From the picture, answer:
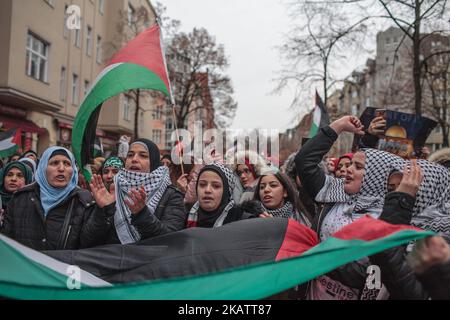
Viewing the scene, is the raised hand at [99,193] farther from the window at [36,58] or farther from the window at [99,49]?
the window at [99,49]

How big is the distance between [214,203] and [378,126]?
1489 mm

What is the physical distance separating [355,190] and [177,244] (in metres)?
1.20

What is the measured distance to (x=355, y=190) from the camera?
9.80 ft

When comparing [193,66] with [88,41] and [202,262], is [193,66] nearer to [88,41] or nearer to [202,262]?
[88,41]

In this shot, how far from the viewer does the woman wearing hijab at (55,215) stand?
315cm

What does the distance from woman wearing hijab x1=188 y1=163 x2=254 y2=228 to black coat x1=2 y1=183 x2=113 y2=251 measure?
2.35ft

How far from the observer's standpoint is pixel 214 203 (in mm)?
3520

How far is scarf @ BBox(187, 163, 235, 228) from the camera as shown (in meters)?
3.48

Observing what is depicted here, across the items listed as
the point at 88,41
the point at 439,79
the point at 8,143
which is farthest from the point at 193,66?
the point at 8,143

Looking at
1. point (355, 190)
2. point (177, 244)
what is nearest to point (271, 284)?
point (177, 244)

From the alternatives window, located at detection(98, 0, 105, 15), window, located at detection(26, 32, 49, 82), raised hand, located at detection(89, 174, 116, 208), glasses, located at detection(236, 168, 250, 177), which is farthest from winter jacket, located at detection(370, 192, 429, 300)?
window, located at detection(98, 0, 105, 15)

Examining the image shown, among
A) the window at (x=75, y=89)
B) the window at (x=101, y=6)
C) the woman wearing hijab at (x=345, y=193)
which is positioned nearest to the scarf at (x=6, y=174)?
the woman wearing hijab at (x=345, y=193)

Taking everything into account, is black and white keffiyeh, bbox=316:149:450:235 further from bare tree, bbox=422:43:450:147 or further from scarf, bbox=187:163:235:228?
bare tree, bbox=422:43:450:147
